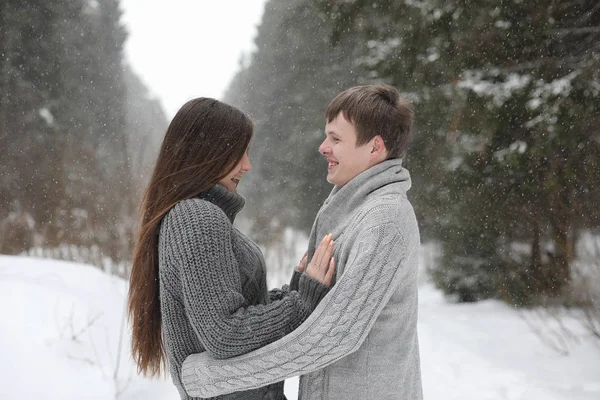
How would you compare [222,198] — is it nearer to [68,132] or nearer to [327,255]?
[327,255]

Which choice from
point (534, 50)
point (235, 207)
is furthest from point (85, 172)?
point (235, 207)

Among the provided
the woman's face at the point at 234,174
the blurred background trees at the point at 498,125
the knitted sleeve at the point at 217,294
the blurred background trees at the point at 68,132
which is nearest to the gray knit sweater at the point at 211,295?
the knitted sleeve at the point at 217,294

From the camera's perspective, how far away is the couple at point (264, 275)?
1300 mm

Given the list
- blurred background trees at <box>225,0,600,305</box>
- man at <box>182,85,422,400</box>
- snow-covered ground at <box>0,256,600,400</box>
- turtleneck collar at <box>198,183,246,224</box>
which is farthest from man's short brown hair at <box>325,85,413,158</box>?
blurred background trees at <box>225,0,600,305</box>

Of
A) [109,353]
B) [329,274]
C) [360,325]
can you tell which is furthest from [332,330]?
[109,353]

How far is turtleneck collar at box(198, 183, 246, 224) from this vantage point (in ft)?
4.97

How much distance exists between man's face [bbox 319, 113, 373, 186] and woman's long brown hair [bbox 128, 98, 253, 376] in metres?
0.27

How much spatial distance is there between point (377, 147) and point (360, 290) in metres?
0.49

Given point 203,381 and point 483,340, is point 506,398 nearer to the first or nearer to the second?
point 483,340

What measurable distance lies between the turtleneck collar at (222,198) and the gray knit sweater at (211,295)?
0.11ft

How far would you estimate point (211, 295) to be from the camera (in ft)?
4.26

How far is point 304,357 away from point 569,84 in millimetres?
4387

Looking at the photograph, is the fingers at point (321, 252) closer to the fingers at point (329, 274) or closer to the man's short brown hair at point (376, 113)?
the fingers at point (329, 274)

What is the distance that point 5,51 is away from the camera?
1162 centimetres
